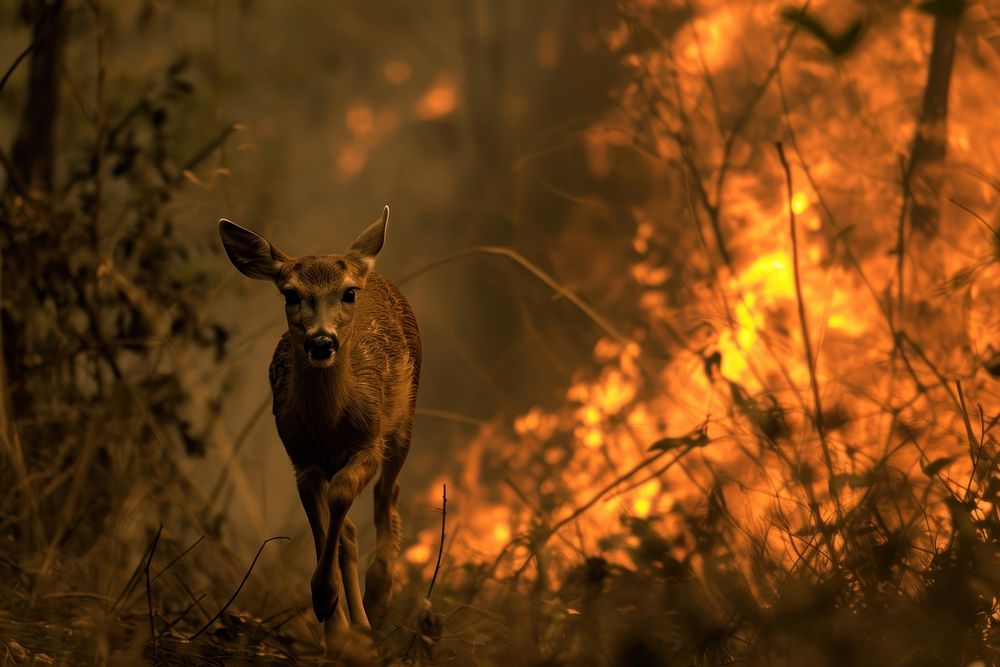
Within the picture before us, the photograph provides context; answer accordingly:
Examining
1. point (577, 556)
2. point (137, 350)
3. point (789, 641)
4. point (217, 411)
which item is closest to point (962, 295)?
point (577, 556)

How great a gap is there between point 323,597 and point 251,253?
0.44 meters

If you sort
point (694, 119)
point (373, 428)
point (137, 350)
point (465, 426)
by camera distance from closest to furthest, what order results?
point (373, 428) → point (137, 350) → point (694, 119) → point (465, 426)

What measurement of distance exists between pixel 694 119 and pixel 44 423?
A: 207cm

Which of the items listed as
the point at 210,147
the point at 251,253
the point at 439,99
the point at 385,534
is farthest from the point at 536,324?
the point at 251,253

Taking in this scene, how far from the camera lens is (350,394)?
1.57 m

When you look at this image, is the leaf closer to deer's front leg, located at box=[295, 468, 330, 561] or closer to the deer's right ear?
deer's front leg, located at box=[295, 468, 330, 561]

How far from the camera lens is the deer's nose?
1428mm

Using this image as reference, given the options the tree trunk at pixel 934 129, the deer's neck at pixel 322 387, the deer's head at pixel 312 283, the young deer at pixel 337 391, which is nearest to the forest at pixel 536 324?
the tree trunk at pixel 934 129

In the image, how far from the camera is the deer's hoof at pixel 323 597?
1475 millimetres

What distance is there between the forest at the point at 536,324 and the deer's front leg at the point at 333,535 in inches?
3.8

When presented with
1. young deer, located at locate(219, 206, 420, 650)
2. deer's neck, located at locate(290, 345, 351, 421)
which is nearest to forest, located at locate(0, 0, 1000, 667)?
young deer, located at locate(219, 206, 420, 650)

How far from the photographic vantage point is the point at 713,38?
12.6 ft

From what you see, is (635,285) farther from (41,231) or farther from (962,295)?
(41,231)

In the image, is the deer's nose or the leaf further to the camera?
the leaf
